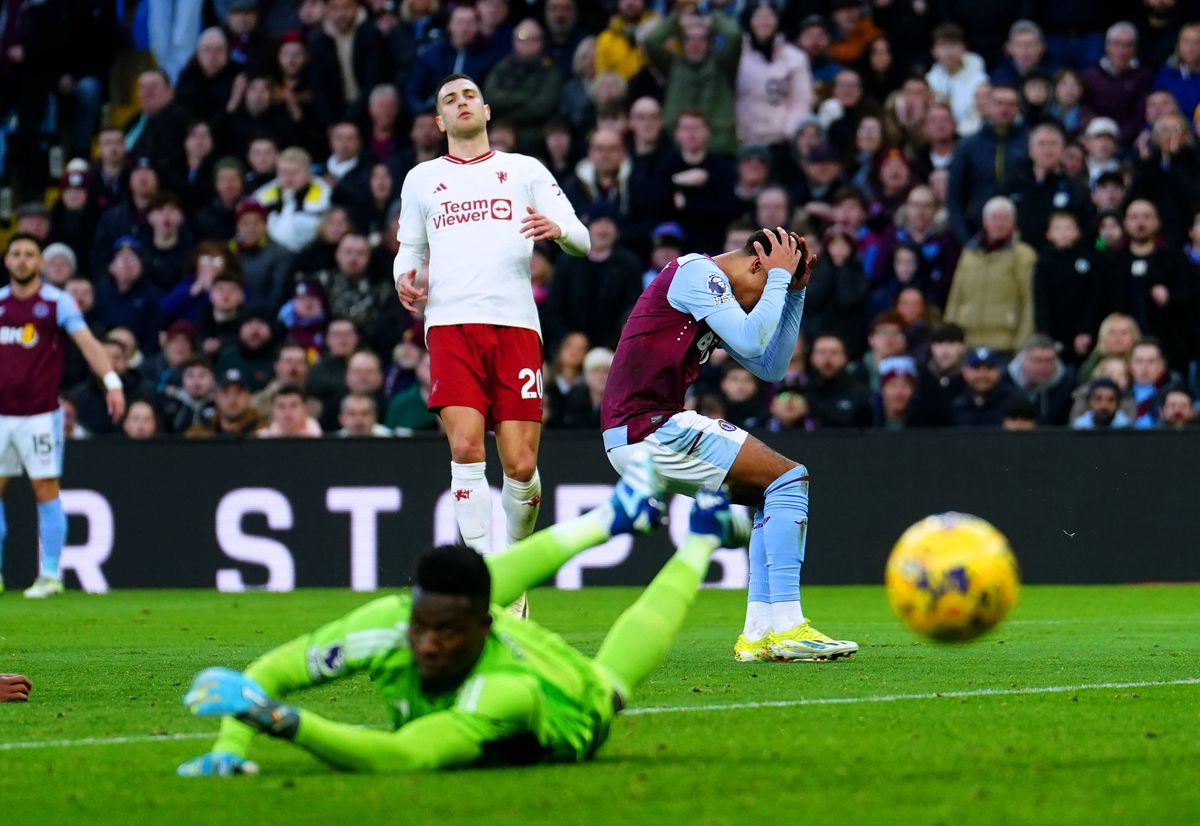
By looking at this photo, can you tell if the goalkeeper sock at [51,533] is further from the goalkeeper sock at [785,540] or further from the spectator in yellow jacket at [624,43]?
the goalkeeper sock at [785,540]

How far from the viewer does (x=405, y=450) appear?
16.0 meters

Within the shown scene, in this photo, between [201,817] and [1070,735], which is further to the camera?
[1070,735]

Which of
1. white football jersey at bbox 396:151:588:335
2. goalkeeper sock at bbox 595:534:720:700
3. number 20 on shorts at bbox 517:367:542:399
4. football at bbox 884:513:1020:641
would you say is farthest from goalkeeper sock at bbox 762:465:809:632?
goalkeeper sock at bbox 595:534:720:700

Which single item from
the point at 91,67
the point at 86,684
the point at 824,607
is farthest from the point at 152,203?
the point at 86,684

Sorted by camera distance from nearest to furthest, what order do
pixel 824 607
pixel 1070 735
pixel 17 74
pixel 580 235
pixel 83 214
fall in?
1. pixel 1070 735
2. pixel 580 235
3. pixel 824 607
4. pixel 83 214
5. pixel 17 74

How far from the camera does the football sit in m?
6.23

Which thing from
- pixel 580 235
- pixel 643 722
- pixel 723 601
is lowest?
pixel 723 601

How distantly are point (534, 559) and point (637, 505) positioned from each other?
39cm

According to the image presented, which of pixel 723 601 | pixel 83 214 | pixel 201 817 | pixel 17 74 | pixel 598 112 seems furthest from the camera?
pixel 17 74

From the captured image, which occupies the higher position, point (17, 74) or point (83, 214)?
point (17, 74)

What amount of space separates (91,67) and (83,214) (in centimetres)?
254

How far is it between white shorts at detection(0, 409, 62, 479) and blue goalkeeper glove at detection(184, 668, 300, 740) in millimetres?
10318

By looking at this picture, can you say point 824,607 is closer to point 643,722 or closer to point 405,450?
point 405,450

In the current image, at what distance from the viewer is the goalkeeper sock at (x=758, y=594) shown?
30.4ft
